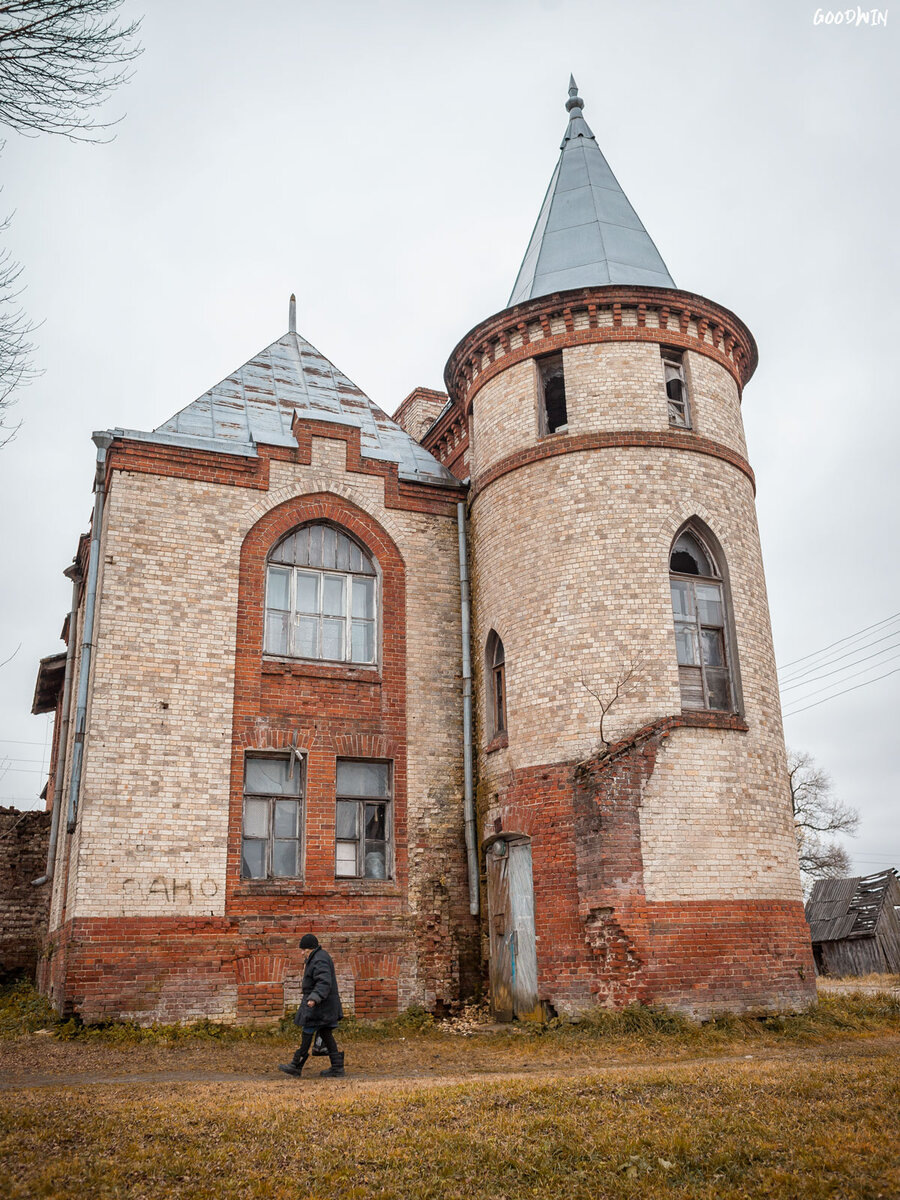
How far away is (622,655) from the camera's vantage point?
42.2ft

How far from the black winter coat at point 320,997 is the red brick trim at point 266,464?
7.47 m

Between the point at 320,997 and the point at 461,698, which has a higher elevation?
the point at 461,698

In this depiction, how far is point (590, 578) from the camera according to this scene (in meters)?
13.2

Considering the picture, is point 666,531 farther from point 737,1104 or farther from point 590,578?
point 737,1104

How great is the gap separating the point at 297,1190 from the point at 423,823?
8827 millimetres

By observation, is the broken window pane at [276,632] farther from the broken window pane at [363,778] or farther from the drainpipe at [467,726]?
the drainpipe at [467,726]

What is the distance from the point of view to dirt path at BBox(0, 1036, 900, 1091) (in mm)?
8391

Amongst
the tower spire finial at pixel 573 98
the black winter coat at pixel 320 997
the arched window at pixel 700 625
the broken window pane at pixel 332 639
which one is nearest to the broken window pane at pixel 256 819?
the broken window pane at pixel 332 639

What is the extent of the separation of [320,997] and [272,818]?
458cm

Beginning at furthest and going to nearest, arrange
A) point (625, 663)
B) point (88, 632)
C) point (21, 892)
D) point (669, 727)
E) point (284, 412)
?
point (21, 892)
point (284, 412)
point (88, 632)
point (625, 663)
point (669, 727)

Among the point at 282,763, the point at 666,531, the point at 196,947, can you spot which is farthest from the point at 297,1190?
the point at 666,531

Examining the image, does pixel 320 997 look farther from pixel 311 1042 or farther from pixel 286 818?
pixel 286 818

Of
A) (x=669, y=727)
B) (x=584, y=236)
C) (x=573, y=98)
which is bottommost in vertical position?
(x=669, y=727)

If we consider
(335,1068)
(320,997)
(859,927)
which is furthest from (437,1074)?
(859,927)
